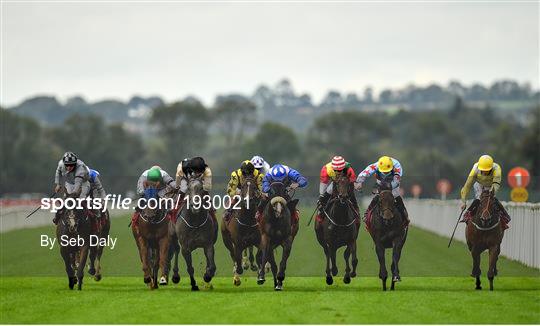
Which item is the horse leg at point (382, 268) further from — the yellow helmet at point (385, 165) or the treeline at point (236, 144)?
the treeline at point (236, 144)

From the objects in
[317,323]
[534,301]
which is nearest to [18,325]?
[317,323]

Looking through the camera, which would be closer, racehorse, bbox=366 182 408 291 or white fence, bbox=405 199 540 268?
racehorse, bbox=366 182 408 291

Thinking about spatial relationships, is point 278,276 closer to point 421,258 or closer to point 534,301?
point 534,301

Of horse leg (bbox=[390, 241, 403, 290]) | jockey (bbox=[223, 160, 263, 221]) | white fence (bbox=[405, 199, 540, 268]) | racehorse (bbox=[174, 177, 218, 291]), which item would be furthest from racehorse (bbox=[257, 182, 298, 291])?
white fence (bbox=[405, 199, 540, 268])

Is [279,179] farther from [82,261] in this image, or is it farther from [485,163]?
[82,261]

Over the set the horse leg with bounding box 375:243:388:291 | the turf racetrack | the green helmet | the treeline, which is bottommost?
the turf racetrack

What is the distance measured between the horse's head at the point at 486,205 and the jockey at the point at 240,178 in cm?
409

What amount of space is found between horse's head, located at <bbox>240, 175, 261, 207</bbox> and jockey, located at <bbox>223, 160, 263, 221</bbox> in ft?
0.38

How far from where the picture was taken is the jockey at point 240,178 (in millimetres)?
25219

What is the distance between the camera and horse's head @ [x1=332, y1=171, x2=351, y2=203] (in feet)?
83.3

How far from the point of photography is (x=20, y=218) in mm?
54094

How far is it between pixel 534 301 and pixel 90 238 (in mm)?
8621

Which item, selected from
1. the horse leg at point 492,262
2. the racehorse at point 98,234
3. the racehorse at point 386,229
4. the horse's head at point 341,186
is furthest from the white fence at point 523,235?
the racehorse at point 98,234

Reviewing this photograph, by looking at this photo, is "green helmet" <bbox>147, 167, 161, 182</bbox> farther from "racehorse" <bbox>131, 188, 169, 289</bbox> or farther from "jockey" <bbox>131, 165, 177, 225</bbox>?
"racehorse" <bbox>131, 188, 169, 289</bbox>
